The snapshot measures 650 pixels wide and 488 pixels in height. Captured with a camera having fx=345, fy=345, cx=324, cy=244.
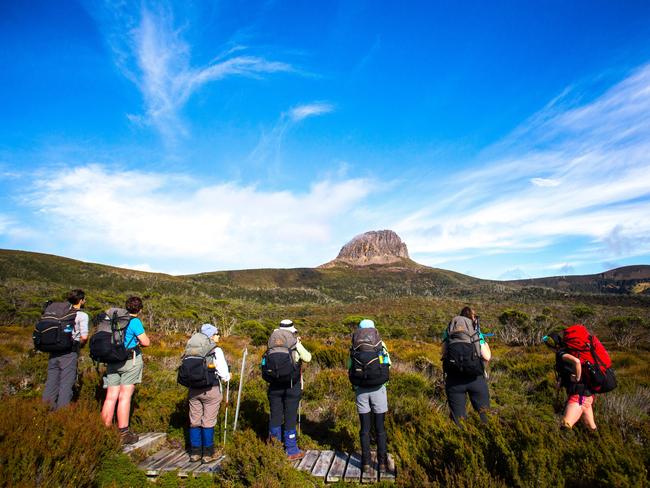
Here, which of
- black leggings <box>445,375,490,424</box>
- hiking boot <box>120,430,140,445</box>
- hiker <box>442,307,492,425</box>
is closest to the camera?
hiker <box>442,307,492,425</box>

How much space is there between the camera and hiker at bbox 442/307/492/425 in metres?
4.03

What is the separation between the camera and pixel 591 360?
3863 mm

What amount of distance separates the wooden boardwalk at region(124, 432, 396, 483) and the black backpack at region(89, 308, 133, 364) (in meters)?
1.18

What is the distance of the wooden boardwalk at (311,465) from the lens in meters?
3.78

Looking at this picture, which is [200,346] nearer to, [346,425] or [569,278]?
[346,425]

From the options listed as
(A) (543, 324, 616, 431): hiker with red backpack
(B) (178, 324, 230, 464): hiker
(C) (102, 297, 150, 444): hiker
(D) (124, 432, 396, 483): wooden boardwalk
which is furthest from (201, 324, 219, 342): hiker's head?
(A) (543, 324, 616, 431): hiker with red backpack

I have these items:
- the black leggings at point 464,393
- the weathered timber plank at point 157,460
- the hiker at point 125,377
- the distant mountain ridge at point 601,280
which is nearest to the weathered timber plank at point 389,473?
the black leggings at point 464,393

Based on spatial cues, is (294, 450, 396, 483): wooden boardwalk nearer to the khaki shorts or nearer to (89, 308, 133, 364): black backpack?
the khaki shorts

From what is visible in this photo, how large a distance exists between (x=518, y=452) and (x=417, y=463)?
0.97 m

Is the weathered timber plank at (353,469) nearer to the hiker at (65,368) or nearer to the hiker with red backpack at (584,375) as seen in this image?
the hiker with red backpack at (584,375)

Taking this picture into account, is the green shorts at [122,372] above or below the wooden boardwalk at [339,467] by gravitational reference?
above

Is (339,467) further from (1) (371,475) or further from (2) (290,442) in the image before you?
(2) (290,442)

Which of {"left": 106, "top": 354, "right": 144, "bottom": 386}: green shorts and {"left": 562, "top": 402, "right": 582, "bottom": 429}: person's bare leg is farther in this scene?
{"left": 106, "top": 354, "right": 144, "bottom": 386}: green shorts

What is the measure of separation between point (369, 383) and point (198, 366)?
1980 mm
